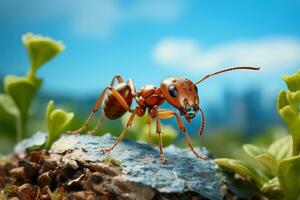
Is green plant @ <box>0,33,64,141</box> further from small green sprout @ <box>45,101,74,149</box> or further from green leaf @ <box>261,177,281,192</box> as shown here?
green leaf @ <box>261,177,281,192</box>

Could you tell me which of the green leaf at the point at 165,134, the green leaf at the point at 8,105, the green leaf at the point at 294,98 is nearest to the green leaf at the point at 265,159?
the green leaf at the point at 294,98

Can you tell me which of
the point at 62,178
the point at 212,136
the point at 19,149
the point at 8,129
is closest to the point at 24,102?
the point at 19,149

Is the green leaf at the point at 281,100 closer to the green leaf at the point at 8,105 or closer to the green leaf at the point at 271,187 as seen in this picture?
the green leaf at the point at 271,187

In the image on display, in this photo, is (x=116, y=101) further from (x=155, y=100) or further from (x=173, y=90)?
(x=173, y=90)

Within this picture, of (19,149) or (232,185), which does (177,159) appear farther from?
(19,149)

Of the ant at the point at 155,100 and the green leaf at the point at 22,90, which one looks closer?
the ant at the point at 155,100

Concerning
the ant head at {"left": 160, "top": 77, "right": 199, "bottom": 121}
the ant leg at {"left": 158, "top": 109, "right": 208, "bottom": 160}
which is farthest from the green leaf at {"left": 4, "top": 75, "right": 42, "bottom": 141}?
the ant head at {"left": 160, "top": 77, "right": 199, "bottom": 121}
